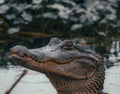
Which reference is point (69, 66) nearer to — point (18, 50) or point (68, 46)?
point (68, 46)

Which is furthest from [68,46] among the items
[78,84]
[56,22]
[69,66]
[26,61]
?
[56,22]

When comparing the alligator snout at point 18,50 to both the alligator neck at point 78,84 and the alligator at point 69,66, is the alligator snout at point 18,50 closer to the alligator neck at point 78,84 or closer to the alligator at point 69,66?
the alligator at point 69,66

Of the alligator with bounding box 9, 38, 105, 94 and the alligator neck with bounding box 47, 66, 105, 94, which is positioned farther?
the alligator neck with bounding box 47, 66, 105, 94

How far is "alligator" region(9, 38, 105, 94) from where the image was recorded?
Result: 4.30 metres

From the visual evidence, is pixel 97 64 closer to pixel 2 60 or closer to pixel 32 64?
pixel 32 64

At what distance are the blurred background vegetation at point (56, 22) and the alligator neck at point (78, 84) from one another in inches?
174

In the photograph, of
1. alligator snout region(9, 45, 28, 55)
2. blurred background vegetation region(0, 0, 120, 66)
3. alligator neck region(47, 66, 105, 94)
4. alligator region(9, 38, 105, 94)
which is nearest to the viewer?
alligator snout region(9, 45, 28, 55)

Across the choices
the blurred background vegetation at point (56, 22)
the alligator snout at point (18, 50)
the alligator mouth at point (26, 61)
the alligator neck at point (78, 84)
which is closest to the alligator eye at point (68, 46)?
the alligator neck at point (78, 84)

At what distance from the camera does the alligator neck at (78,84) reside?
4496 mm

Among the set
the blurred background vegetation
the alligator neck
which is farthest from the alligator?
the blurred background vegetation

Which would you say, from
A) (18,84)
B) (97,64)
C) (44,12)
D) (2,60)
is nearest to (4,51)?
(2,60)

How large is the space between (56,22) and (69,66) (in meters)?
5.08

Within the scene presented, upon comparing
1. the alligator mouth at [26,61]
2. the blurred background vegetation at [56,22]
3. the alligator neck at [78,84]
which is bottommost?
the alligator neck at [78,84]

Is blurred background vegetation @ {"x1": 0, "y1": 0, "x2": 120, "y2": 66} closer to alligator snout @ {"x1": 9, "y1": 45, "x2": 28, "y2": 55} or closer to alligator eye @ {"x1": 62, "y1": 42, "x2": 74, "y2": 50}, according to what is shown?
alligator eye @ {"x1": 62, "y1": 42, "x2": 74, "y2": 50}
